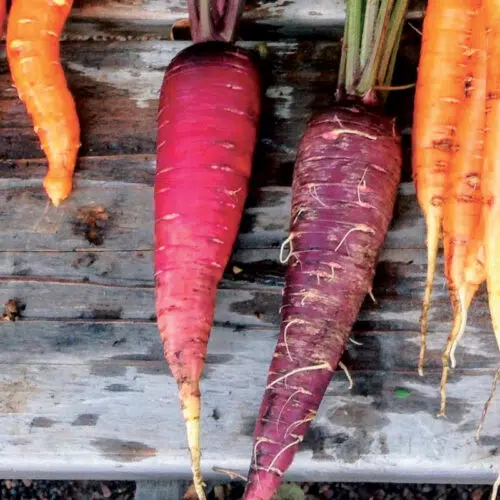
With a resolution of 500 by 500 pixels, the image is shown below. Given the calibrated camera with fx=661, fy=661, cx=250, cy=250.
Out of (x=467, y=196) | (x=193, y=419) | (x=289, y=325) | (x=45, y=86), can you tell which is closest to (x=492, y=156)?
(x=467, y=196)

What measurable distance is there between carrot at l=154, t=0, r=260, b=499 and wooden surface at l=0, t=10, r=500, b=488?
114 millimetres

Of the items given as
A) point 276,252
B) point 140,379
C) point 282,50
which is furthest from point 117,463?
point 282,50

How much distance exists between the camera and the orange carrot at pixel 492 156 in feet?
3.94

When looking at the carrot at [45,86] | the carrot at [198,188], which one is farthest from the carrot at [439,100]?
the carrot at [45,86]

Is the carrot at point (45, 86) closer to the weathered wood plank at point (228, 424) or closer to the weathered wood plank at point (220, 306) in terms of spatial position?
the weathered wood plank at point (220, 306)

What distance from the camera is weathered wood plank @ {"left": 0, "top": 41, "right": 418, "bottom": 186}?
1496 millimetres

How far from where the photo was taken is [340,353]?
4.27 feet

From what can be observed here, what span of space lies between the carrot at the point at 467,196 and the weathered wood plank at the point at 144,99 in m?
0.20

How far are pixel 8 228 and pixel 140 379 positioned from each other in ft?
1.49

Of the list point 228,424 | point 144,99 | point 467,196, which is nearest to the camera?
point 467,196

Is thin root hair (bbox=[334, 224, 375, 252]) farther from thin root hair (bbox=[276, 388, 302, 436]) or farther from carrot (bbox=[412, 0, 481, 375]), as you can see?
thin root hair (bbox=[276, 388, 302, 436])

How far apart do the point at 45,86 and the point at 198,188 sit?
1.41 ft

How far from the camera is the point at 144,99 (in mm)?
1542

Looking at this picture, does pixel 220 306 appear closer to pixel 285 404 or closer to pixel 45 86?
pixel 285 404
